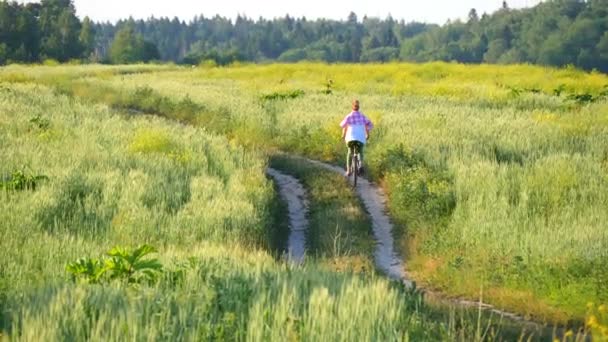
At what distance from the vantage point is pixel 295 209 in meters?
20.2

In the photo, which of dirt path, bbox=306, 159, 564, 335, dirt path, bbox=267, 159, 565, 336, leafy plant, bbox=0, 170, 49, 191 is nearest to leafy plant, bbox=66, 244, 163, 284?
dirt path, bbox=267, 159, 565, 336

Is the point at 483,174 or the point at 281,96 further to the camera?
the point at 281,96

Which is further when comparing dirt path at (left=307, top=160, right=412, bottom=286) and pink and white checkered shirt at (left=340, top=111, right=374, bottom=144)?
pink and white checkered shirt at (left=340, top=111, right=374, bottom=144)

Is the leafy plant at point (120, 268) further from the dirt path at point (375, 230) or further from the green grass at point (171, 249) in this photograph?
the dirt path at point (375, 230)

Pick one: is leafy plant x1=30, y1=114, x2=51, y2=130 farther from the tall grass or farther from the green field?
the tall grass

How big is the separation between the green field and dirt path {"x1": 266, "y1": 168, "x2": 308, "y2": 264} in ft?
1.13

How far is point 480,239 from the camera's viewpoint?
14.9m

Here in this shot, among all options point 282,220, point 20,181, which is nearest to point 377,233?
point 282,220

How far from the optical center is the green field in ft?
23.6

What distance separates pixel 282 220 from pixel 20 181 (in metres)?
6.15

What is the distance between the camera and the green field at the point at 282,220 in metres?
7.18

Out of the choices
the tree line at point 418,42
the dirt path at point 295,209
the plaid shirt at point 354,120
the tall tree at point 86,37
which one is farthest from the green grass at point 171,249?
the tall tree at point 86,37

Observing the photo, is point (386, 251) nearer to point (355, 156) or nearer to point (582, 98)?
point (355, 156)

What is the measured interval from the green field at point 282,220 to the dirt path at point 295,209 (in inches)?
13.6
